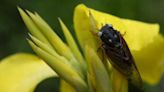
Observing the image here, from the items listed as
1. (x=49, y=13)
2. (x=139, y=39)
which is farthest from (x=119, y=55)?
(x=49, y=13)

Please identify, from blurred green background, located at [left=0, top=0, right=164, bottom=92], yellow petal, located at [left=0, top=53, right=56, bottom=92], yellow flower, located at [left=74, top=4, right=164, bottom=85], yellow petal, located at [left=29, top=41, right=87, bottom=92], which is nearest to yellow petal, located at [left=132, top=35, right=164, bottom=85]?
yellow flower, located at [left=74, top=4, right=164, bottom=85]

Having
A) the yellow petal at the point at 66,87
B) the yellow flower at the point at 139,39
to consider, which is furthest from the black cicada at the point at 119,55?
the yellow petal at the point at 66,87

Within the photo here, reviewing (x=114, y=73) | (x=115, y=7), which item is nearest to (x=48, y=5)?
(x=115, y=7)

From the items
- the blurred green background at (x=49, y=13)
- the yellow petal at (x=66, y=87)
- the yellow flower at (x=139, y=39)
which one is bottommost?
the blurred green background at (x=49, y=13)

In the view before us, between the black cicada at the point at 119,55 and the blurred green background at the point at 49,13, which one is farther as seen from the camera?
the blurred green background at the point at 49,13

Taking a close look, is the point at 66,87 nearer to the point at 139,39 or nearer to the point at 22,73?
the point at 22,73

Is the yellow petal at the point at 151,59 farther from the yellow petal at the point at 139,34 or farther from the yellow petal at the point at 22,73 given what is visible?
the yellow petal at the point at 22,73
